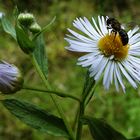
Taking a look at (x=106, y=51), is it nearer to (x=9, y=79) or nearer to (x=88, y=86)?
(x=88, y=86)

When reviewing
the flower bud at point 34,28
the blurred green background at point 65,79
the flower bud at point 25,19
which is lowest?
the blurred green background at point 65,79

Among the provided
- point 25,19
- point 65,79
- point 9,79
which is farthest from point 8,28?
point 65,79

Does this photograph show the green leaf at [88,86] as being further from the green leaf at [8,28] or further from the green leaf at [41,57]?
the green leaf at [8,28]

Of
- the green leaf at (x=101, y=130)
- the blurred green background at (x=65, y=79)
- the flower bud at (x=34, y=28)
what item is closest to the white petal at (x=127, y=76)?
the green leaf at (x=101, y=130)

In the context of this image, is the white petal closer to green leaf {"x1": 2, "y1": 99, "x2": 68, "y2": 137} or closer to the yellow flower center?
the yellow flower center

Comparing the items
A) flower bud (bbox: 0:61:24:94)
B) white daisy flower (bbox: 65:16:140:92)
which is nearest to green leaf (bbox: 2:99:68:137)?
flower bud (bbox: 0:61:24:94)

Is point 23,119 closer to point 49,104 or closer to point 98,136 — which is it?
point 98,136

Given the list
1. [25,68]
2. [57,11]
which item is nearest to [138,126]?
[25,68]

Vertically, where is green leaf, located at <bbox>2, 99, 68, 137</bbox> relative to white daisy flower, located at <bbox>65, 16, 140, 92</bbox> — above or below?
below
